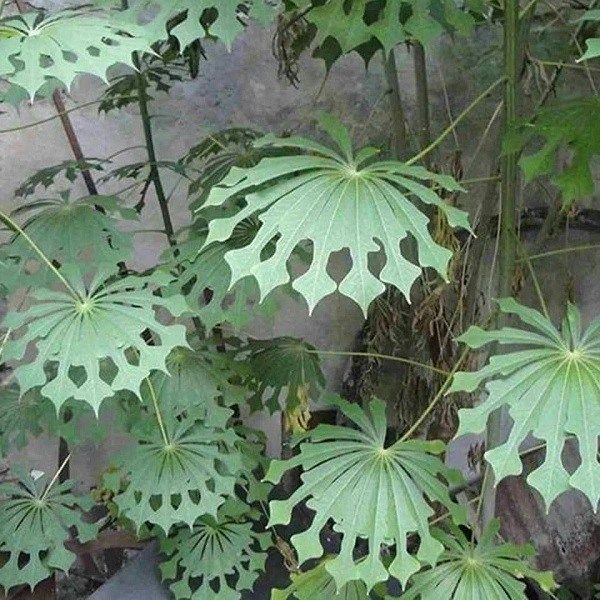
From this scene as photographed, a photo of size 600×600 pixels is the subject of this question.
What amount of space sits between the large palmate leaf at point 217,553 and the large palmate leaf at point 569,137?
0.67m

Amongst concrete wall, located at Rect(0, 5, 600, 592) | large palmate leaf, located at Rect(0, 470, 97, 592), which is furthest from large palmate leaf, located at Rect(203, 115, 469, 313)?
concrete wall, located at Rect(0, 5, 600, 592)

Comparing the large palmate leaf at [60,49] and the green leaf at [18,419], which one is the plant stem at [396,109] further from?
the green leaf at [18,419]

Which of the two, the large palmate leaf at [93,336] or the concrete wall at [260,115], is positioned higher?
the large palmate leaf at [93,336]

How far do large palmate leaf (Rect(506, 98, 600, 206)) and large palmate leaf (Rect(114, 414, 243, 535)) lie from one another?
1.89ft

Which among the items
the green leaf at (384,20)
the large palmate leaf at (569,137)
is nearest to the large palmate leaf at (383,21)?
the green leaf at (384,20)

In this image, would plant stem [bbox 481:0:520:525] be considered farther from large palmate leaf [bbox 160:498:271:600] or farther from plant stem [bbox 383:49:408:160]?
large palmate leaf [bbox 160:498:271:600]

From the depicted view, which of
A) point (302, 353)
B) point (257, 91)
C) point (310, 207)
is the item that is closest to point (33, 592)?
point (302, 353)

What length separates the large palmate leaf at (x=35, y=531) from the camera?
1401 mm

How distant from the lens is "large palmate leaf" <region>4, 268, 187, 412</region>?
3.44 feet

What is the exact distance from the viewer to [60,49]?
99 cm

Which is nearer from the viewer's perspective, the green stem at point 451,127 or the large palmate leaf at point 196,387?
the green stem at point 451,127

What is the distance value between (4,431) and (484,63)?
1.19 meters

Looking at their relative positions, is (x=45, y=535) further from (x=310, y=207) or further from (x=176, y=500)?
(x=310, y=207)

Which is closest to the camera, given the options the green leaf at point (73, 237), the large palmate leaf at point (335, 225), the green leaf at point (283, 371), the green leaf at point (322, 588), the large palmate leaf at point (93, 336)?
the large palmate leaf at point (335, 225)
